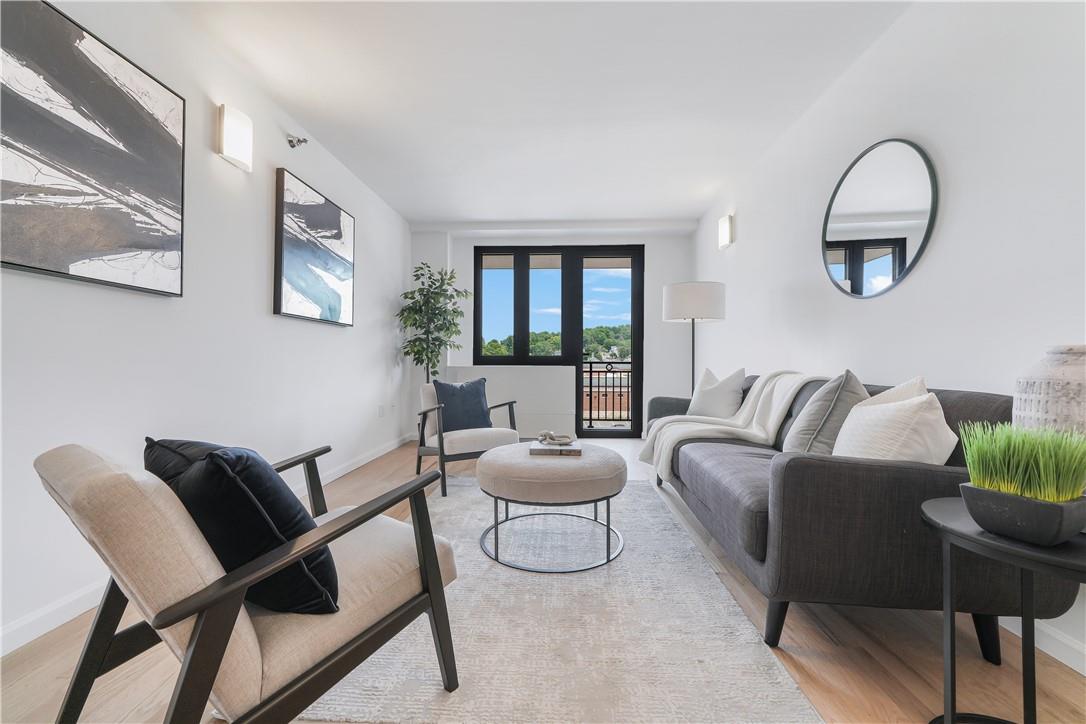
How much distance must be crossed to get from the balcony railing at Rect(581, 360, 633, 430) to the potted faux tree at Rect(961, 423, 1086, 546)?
4.68 m

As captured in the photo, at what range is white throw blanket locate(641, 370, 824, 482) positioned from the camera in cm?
259

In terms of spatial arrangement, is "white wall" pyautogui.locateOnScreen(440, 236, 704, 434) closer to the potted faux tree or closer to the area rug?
the area rug

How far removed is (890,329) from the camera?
2.21 m

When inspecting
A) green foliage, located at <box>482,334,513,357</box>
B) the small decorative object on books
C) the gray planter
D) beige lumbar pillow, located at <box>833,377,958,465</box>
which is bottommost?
the small decorative object on books

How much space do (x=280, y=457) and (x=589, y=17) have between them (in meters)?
2.92

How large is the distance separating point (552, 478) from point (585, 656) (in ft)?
2.22

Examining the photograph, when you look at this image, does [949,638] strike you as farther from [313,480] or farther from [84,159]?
[84,159]

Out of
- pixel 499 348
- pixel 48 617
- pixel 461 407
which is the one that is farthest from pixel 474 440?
pixel 499 348

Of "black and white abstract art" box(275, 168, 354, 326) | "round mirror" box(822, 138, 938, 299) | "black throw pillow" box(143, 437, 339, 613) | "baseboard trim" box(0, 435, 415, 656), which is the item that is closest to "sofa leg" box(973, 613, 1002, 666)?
"round mirror" box(822, 138, 938, 299)

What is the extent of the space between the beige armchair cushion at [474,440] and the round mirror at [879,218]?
2262 mm

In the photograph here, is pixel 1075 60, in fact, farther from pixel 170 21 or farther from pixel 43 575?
pixel 43 575

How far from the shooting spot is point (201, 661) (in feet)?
2.61

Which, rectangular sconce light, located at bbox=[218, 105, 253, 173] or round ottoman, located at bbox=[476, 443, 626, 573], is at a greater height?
rectangular sconce light, located at bbox=[218, 105, 253, 173]

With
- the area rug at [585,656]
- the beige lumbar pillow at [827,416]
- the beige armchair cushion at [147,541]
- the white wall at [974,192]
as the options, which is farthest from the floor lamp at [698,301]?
the beige armchair cushion at [147,541]
